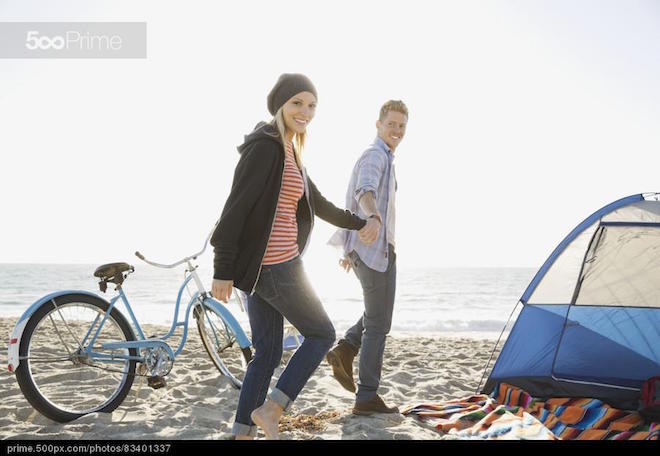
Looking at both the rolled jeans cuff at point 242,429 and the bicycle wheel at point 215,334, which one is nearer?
the rolled jeans cuff at point 242,429

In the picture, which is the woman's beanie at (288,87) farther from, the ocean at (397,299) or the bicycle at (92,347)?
the ocean at (397,299)

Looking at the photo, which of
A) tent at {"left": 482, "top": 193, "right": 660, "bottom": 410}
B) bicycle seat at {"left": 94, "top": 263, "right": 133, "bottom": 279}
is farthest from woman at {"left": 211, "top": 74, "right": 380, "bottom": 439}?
tent at {"left": 482, "top": 193, "right": 660, "bottom": 410}

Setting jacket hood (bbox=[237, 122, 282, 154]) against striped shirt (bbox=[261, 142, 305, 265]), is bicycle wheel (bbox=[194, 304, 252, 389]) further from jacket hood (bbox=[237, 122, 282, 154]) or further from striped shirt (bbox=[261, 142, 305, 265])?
jacket hood (bbox=[237, 122, 282, 154])

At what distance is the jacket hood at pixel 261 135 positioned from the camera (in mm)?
2139

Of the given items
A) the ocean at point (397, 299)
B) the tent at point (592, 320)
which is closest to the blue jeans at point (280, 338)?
the tent at point (592, 320)

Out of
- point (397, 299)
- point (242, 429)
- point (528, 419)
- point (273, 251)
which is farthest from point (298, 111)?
point (397, 299)

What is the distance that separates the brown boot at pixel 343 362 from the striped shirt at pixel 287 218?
1494 millimetres

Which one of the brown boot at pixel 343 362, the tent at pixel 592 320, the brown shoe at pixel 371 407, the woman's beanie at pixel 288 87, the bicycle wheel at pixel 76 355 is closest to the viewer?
the woman's beanie at pixel 288 87

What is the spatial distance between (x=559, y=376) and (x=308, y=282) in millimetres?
2564

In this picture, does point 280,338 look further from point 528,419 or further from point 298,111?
point 528,419

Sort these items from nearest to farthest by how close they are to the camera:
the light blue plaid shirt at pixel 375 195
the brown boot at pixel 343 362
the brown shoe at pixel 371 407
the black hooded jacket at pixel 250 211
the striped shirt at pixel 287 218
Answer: the black hooded jacket at pixel 250 211
the striped shirt at pixel 287 218
the light blue plaid shirt at pixel 375 195
the brown shoe at pixel 371 407
the brown boot at pixel 343 362

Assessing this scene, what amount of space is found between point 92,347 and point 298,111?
2016mm

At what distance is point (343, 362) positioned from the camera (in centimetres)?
358

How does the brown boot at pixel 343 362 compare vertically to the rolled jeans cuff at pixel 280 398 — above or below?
below
